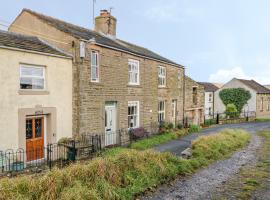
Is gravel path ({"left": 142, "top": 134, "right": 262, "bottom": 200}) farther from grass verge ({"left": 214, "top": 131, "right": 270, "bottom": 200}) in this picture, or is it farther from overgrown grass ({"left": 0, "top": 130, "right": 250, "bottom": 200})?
overgrown grass ({"left": 0, "top": 130, "right": 250, "bottom": 200})

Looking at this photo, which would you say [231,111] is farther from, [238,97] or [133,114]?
[133,114]

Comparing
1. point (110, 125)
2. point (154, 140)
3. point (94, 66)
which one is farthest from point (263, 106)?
point (94, 66)

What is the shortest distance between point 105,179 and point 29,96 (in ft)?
21.9

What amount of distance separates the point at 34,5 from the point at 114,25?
6791 millimetres

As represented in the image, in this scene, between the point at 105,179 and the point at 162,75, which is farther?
the point at 162,75

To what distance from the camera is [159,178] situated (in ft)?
30.2

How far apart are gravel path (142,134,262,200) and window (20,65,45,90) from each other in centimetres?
831

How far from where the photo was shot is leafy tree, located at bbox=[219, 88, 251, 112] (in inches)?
1523

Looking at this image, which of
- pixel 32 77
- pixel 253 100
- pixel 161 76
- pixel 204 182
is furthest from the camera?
pixel 253 100

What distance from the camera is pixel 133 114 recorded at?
19000mm

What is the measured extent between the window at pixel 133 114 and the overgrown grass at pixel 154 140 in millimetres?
1603

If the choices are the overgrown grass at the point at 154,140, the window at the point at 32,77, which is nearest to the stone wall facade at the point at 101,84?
the overgrown grass at the point at 154,140

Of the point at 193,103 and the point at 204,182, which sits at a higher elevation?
the point at 193,103

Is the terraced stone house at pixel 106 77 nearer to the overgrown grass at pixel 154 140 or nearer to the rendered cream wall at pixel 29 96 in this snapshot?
the rendered cream wall at pixel 29 96
